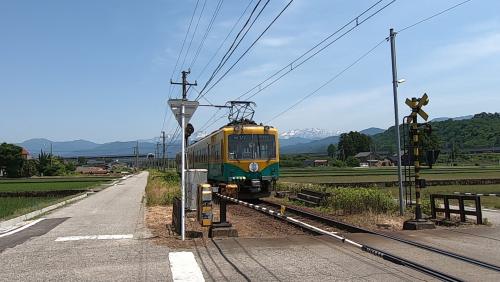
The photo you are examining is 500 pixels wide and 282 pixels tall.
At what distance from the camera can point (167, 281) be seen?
6.90 metres

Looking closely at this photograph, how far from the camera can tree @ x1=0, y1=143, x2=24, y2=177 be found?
327ft

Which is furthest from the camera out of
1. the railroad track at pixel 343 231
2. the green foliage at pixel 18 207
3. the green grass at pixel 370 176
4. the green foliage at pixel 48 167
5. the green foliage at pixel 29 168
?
the green foliage at pixel 48 167

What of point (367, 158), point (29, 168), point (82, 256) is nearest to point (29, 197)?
point (82, 256)

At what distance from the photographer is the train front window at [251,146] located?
2084cm

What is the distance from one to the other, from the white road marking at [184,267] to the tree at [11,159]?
10252cm

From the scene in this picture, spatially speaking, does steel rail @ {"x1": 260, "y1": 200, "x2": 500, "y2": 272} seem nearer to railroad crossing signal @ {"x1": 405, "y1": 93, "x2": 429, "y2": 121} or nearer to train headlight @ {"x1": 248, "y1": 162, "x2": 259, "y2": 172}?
railroad crossing signal @ {"x1": 405, "y1": 93, "x2": 429, "y2": 121}

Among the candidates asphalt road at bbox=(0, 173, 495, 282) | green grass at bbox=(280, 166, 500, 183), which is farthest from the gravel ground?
green grass at bbox=(280, 166, 500, 183)

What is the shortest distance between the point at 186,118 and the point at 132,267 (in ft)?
14.7

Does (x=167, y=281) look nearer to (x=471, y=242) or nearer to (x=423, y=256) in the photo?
(x=423, y=256)

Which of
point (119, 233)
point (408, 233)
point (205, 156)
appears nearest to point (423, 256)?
point (408, 233)

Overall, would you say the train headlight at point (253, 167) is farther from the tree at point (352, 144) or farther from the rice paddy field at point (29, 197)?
the tree at point (352, 144)

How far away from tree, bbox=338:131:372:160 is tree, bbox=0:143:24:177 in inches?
4059

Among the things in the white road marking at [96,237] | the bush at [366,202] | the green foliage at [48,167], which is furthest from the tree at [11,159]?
the white road marking at [96,237]

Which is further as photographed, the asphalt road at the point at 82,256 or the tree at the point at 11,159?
the tree at the point at 11,159
